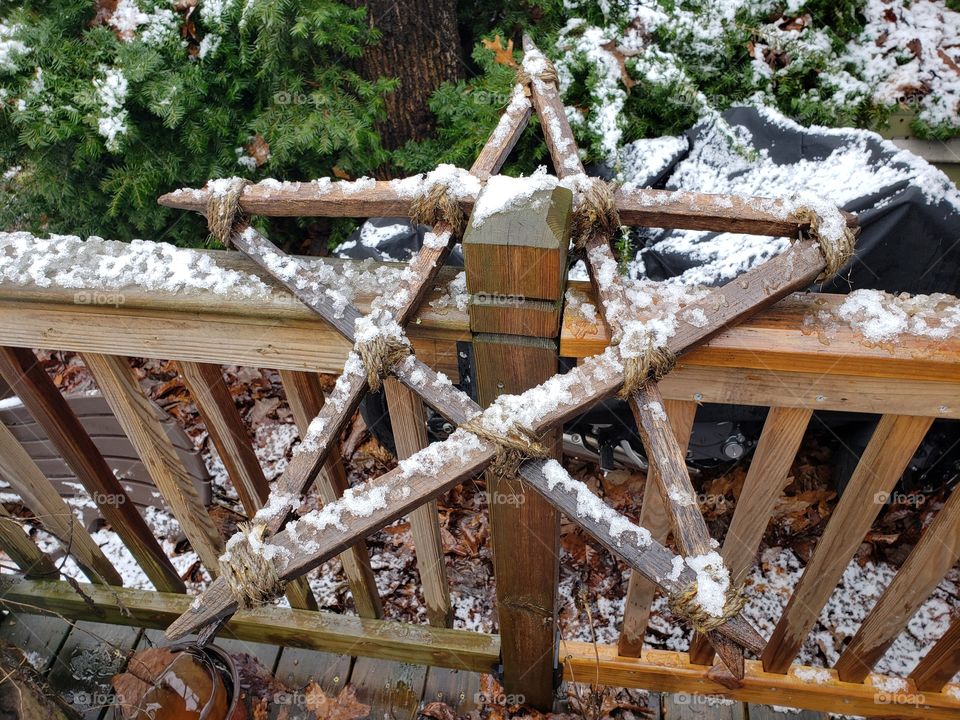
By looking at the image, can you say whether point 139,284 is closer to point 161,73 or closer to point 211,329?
point 211,329

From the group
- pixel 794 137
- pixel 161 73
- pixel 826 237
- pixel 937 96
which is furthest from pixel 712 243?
pixel 161 73

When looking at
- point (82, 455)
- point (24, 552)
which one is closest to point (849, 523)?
point (82, 455)

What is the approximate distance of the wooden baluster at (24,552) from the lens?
225 centimetres

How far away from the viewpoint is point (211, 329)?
146 centimetres

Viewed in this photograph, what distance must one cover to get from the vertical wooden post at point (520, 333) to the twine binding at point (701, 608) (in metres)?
0.43

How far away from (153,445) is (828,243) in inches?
70.9

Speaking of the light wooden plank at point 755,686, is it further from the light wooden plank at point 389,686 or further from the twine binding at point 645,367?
the twine binding at point 645,367

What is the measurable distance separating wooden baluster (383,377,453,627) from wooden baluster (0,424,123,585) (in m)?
A: 1.18

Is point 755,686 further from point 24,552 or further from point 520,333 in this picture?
point 24,552

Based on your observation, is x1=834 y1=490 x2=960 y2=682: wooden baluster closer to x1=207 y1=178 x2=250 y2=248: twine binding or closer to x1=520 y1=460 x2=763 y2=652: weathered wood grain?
x1=520 y1=460 x2=763 y2=652: weathered wood grain

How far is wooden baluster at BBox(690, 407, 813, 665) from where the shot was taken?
1387 millimetres

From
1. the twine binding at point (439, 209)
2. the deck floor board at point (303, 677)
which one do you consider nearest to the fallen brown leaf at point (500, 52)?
the twine binding at point (439, 209)

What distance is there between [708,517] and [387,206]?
2.18 m

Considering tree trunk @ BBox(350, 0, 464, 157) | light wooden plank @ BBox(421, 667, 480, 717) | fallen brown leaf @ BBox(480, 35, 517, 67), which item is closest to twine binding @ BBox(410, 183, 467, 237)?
light wooden plank @ BBox(421, 667, 480, 717)
